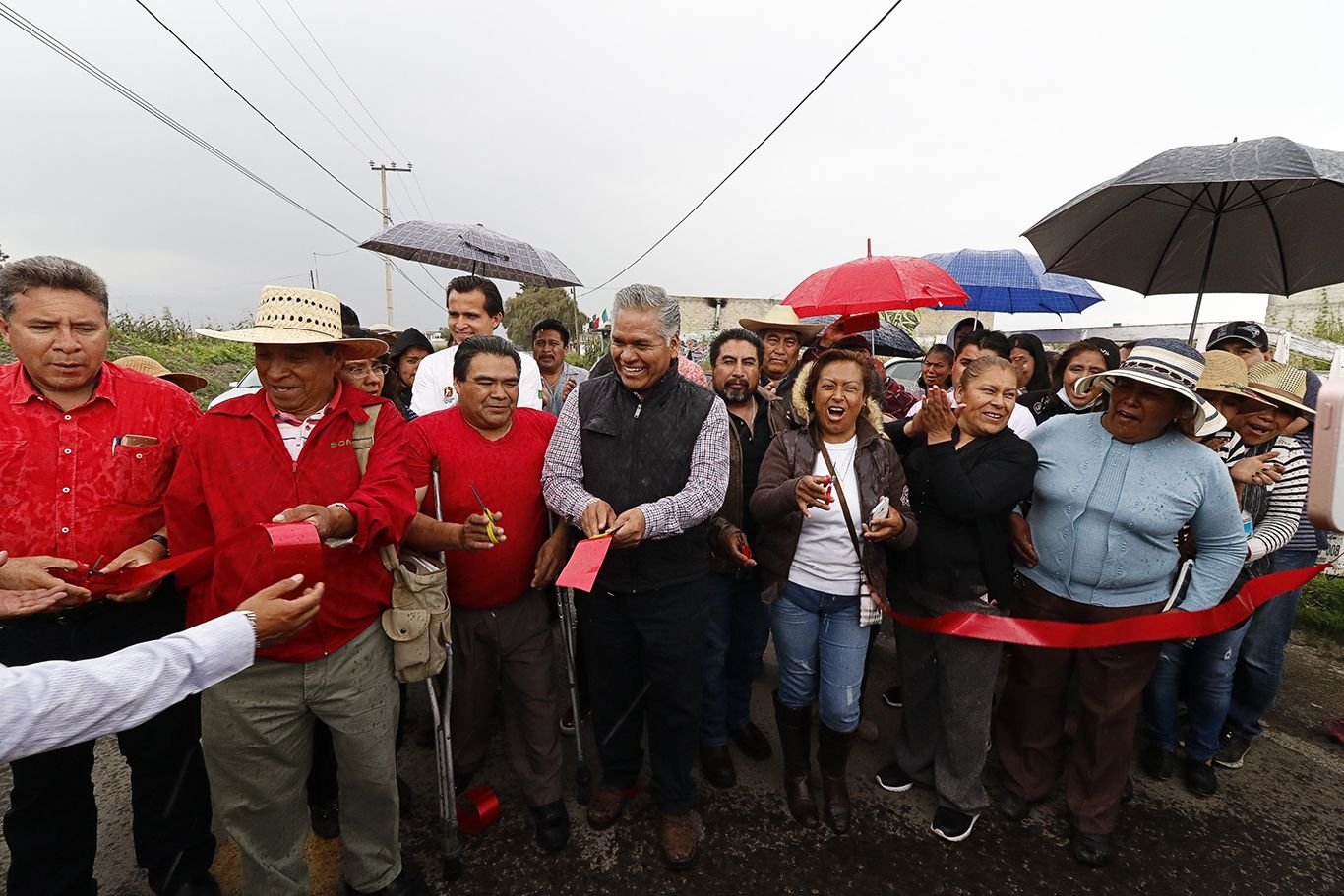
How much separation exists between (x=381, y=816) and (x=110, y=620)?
1.22 m

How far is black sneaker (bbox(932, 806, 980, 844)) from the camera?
107 inches

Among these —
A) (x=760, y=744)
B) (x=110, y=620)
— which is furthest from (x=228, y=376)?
(x=760, y=744)

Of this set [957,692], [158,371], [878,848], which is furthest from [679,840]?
[158,371]

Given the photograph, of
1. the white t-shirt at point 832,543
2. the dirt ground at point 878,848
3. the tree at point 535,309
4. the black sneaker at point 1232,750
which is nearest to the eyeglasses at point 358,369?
the dirt ground at point 878,848

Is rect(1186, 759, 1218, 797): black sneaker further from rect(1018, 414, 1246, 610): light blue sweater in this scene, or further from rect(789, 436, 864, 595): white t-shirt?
rect(789, 436, 864, 595): white t-shirt

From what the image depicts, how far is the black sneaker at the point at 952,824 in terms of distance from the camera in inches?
107

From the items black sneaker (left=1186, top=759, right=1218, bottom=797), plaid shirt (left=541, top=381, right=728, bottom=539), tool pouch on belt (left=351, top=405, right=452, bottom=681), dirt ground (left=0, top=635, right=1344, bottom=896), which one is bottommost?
dirt ground (left=0, top=635, right=1344, bottom=896)

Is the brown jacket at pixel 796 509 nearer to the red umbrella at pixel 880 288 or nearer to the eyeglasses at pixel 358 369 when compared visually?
the red umbrella at pixel 880 288

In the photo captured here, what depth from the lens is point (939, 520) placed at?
2723 millimetres

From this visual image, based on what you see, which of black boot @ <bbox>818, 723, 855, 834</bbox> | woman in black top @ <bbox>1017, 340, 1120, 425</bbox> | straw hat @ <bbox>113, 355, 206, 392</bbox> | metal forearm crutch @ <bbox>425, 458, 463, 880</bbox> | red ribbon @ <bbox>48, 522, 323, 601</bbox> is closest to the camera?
red ribbon @ <bbox>48, 522, 323, 601</bbox>

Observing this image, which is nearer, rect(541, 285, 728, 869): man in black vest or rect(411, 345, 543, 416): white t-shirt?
rect(541, 285, 728, 869): man in black vest

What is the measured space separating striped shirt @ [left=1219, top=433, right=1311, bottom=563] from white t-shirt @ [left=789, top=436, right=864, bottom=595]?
1938 mm

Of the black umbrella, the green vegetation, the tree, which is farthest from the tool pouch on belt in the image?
the tree

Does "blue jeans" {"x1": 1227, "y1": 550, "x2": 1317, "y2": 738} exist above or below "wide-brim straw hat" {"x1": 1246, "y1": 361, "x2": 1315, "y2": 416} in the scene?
below
